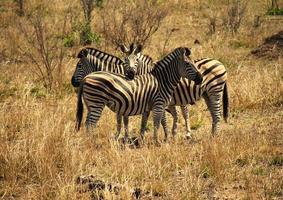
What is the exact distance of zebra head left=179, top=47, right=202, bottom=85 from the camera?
316 inches

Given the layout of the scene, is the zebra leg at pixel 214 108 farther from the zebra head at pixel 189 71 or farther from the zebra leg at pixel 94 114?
the zebra leg at pixel 94 114

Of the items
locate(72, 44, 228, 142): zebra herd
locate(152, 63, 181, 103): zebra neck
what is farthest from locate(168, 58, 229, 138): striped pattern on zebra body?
locate(152, 63, 181, 103): zebra neck

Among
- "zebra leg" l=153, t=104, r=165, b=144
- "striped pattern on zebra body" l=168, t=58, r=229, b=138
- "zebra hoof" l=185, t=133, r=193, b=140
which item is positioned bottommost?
"zebra hoof" l=185, t=133, r=193, b=140

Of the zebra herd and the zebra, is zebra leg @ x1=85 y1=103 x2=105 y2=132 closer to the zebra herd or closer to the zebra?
the zebra herd

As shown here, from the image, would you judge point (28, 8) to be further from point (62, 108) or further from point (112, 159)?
point (112, 159)

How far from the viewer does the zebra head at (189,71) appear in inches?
316

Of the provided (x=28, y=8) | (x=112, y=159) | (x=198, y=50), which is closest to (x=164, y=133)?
(x=112, y=159)

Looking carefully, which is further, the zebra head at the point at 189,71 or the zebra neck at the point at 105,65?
the zebra neck at the point at 105,65

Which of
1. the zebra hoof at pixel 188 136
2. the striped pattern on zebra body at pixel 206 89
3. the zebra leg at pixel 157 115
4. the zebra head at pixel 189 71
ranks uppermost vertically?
the zebra head at pixel 189 71

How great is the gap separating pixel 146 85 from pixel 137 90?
230mm

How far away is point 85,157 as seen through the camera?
6.30m

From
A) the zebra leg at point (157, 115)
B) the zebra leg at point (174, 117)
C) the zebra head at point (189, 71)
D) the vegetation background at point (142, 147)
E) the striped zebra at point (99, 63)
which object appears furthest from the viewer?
the striped zebra at point (99, 63)

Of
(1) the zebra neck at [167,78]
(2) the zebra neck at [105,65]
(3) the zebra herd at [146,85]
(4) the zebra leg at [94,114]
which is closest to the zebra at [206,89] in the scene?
(3) the zebra herd at [146,85]

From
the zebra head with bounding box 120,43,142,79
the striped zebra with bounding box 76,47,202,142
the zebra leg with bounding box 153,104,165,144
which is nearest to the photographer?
the striped zebra with bounding box 76,47,202,142
